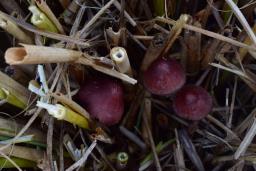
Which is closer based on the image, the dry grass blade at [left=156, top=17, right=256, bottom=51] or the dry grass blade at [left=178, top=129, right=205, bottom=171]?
the dry grass blade at [left=156, top=17, right=256, bottom=51]

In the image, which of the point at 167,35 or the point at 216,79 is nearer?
the point at 167,35

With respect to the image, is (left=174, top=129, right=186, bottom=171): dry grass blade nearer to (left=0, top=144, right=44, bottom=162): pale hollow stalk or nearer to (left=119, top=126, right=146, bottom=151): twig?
(left=119, top=126, right=146, bottom=151): twig

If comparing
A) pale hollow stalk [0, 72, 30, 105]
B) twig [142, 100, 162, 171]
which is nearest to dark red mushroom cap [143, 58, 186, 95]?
twig [142, 100, 162, 171]

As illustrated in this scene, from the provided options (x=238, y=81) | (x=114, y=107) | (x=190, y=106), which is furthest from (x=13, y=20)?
(x=238, y=81)

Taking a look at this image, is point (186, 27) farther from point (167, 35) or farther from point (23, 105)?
point (23, 105)

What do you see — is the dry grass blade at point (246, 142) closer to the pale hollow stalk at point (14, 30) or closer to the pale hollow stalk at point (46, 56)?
the pale hollow stalk at point (46, 56)

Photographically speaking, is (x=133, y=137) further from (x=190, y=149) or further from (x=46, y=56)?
(x=46, y=56)
